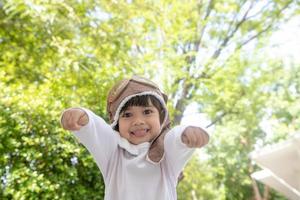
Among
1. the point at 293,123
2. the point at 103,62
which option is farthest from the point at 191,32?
the point at 293,123

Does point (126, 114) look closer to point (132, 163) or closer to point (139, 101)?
point (139, 101)

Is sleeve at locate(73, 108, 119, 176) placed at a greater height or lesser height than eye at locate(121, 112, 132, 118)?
lesser

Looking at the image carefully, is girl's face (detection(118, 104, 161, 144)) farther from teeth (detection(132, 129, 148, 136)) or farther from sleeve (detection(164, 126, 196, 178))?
sleeve (detection(164, 126, 196, 178))

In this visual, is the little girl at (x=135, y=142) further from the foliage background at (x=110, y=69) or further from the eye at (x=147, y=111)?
the foliage background at (x=110, y=69)

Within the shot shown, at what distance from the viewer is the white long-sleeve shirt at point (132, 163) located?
129cm

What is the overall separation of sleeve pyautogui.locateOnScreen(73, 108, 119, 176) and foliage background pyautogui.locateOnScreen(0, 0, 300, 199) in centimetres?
172

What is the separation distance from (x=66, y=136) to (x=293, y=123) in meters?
9.07

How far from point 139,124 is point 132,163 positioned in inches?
5.9

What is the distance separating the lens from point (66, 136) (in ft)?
10.2

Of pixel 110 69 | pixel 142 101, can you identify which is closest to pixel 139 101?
pixel 142 101

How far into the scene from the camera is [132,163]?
1333 millimetres

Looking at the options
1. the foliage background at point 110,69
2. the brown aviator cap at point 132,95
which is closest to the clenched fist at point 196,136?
the brown aviator cap at point 132,95

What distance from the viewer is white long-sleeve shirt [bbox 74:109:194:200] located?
4.22 ft

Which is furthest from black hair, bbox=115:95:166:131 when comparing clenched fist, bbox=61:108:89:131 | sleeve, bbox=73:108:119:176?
clenched fist, bbox=61:108:89:131
